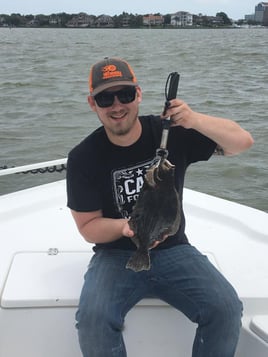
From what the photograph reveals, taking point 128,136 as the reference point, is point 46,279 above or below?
Result: below

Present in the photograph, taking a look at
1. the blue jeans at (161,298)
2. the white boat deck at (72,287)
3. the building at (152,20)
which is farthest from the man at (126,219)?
the building at (152,20)

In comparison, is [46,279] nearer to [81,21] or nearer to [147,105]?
[147,105]

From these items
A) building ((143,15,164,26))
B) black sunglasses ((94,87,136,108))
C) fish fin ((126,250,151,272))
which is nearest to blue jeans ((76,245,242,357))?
fish fin ((126,250,151,272))

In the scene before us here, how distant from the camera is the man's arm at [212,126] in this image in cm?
219

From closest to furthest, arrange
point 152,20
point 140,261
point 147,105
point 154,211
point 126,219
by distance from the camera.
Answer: point 154,211, point 140,261, point 126,219, point 147,105, point 152,20

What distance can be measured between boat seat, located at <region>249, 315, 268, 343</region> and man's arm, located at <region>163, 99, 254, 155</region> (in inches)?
31.0

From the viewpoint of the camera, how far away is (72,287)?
7.95 ft

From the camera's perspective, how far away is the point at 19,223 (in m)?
3.29

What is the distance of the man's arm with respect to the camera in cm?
219

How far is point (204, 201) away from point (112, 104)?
5.16 ft

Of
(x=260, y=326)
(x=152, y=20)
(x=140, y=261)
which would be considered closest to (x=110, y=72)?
(x=140, y=261)

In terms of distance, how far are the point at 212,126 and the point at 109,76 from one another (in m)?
0.52

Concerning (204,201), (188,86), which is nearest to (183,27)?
(188,86)

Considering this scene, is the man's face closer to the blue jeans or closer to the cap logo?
the cap logo
